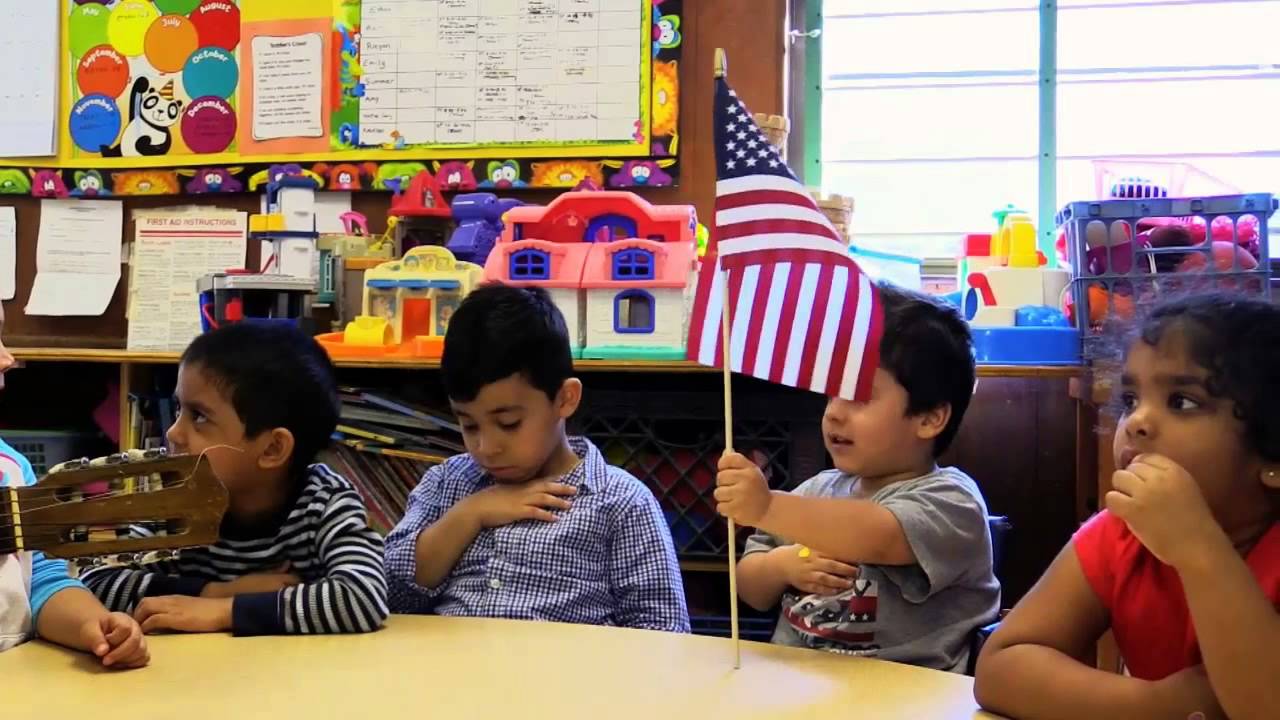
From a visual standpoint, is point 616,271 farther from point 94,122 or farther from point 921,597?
point 94,122

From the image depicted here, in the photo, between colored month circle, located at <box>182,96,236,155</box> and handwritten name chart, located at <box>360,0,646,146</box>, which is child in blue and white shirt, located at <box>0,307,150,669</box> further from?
colored month circle, located at <box>182,96,236,155</box>

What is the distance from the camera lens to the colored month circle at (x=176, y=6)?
3201 millimetres

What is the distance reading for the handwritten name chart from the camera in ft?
9.77

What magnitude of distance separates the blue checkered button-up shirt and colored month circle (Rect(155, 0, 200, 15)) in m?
2.26

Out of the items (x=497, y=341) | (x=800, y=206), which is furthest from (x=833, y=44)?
(x=800, y=206)

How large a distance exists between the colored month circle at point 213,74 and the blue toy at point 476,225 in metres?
0.87

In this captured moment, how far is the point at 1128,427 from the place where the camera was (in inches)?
37.4

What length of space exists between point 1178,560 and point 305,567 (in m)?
0.95

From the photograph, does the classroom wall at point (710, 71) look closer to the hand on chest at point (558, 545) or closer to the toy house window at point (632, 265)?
the toy house window at point (632, 265)

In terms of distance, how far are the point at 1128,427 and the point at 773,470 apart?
1.43 meters

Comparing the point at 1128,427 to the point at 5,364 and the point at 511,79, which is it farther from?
the point at 511,79

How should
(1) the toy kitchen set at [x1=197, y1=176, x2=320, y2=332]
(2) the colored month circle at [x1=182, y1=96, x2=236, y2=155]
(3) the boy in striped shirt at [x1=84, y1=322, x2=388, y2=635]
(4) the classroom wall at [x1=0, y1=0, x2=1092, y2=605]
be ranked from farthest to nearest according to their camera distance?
(2) the colored month circle at [x1=182, y1=96, x2=236, y2=155], (4) the classroom wall at [x1=0, y1=0, x2=1092, y2=605], (1) the toy kitchen set at [x1=197, y1=176, x2=320, y2=332], (3) the boy in striped shirt at [x1=84, y1=322, x2=388, y2=635]

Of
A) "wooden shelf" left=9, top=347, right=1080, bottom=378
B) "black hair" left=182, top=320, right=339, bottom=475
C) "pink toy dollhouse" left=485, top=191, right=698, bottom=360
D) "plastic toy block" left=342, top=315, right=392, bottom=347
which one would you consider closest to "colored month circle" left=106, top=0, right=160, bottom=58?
"wooden shelf" left=9, top=347, right=1080, bottom=378

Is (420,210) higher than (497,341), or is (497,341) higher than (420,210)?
(420,210)
